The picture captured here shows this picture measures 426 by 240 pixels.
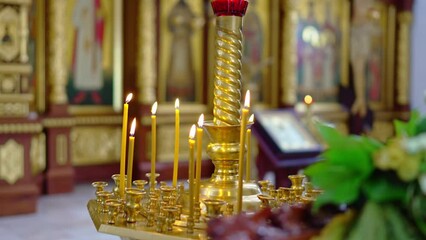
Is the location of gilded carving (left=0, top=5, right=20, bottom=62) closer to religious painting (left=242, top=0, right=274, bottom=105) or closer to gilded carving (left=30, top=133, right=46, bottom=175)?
gilded carving (left=30, top=133, right=46, bottom=175)

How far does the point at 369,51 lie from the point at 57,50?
5.96 m

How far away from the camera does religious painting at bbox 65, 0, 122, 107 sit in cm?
788

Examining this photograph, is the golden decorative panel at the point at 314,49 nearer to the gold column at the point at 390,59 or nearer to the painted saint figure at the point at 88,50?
the gold column at the point at 390,59

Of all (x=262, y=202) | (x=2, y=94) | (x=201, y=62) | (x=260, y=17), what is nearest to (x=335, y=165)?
(x=262, y=202)

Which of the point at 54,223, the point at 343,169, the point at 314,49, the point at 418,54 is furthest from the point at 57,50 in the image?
the point at 418,54

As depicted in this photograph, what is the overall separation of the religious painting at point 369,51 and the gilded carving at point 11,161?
6.20m

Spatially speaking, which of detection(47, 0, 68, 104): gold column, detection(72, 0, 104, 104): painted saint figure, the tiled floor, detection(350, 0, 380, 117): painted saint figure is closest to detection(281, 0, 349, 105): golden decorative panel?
detection(350, 0, 380, 117): painted saint figure

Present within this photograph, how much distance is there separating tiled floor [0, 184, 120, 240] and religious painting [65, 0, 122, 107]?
1.63 meters

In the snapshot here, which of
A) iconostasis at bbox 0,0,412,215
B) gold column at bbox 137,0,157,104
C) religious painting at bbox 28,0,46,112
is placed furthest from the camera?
gold column at bbox 137,0,157,104

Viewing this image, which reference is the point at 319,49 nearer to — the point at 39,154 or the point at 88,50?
the point at 88,50

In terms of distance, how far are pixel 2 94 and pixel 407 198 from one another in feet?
17.4

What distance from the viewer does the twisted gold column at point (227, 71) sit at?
1.66 m

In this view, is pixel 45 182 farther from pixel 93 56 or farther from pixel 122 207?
pixel 122 207

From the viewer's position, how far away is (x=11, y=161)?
5863 millimetres
